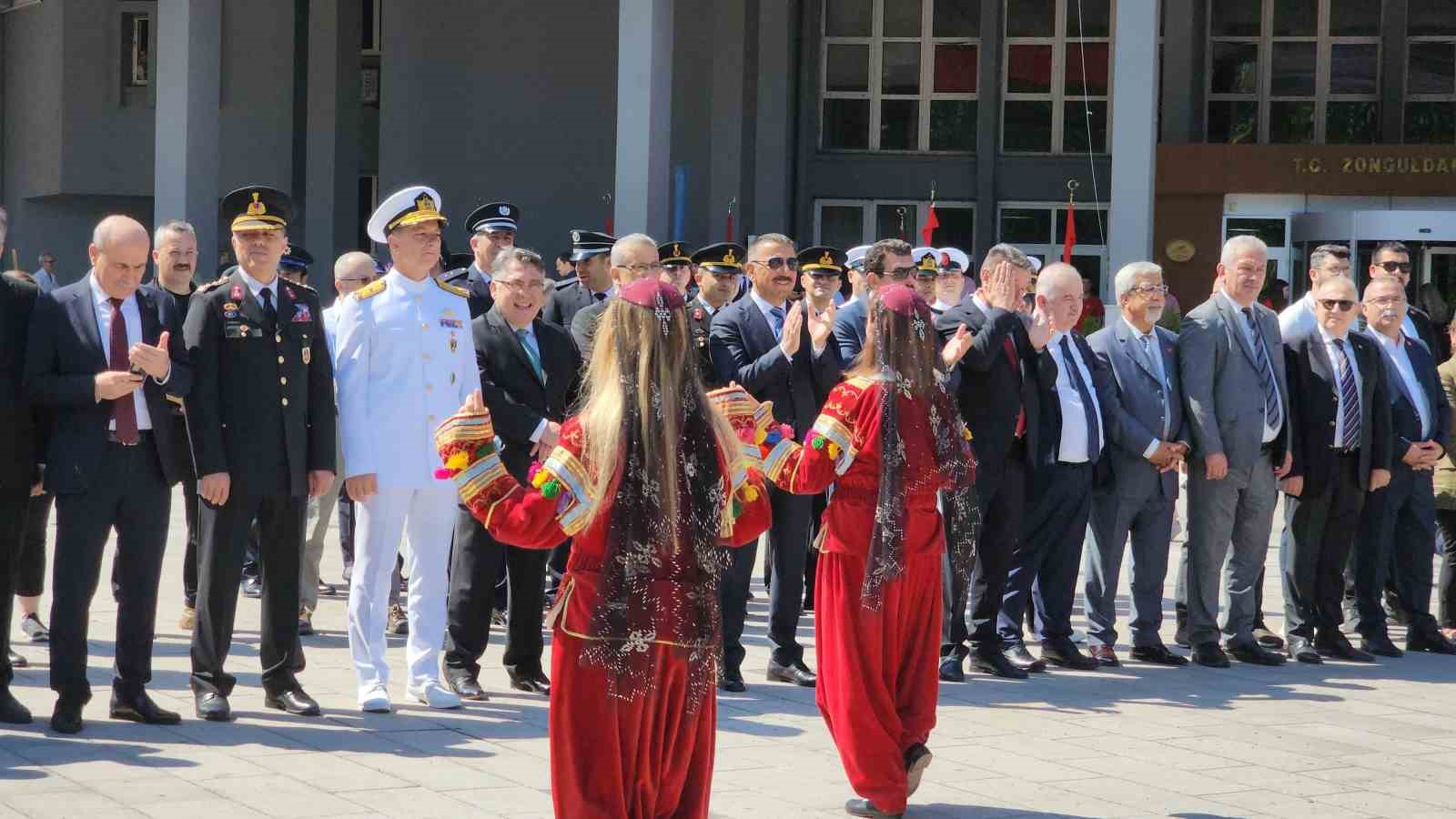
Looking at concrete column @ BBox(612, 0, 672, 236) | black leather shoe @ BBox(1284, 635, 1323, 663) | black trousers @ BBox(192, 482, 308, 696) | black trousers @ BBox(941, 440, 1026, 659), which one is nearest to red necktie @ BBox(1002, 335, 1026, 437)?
black trousers @ BBox(941, 440, 1026, 659)

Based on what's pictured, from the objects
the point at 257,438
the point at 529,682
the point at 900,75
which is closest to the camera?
the point at 257,438

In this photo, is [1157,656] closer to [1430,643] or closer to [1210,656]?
[1210,656]

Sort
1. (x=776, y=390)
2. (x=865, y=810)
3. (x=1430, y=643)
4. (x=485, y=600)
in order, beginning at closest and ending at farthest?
(x=865, y=810) → (x=485, y=600) → (x=776, y=390) → (x=1430, y=643)

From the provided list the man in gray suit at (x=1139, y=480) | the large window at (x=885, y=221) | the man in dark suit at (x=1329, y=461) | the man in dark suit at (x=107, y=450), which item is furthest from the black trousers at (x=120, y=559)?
the large window at (x=885, y=221)

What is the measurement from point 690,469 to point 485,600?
3508mm

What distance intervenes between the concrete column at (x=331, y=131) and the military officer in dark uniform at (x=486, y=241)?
21.7 m

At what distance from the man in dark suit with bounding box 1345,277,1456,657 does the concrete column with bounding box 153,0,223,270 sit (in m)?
18.3

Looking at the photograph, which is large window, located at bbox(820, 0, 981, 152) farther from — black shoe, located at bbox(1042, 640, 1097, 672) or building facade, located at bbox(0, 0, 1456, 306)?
black shoe, located at bbox(1042, 640, 1097, 672)

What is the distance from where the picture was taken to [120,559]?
7.31 metres

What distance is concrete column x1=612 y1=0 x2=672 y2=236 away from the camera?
23.5 meters

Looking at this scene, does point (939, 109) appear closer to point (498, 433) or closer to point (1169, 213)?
point (1169, 213)

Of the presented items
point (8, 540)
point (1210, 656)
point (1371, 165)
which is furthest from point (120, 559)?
point (1371, 165)

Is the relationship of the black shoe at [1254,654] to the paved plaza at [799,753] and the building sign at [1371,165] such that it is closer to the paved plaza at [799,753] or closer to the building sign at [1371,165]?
the paved plaza at [799,753]

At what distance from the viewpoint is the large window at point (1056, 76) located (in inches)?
1291
